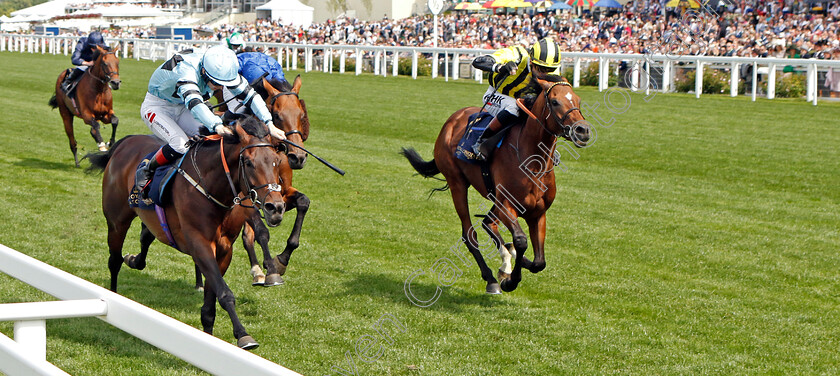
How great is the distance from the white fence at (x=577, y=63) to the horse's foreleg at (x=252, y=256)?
16.5 feet

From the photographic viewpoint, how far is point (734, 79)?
1738cm

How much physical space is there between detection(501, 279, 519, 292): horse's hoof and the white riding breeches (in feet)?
7.48

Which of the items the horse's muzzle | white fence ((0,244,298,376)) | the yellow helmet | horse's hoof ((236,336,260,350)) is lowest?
horse's hoof ((236,336,260,350))

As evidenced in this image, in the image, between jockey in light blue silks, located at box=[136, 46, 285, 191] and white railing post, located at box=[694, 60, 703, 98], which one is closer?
jockey in light blue silks, located at box=[136, 46, 285, 191]

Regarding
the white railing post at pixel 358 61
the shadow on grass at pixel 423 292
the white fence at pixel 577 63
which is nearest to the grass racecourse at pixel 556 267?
the shadow on grass at pixel 423 292

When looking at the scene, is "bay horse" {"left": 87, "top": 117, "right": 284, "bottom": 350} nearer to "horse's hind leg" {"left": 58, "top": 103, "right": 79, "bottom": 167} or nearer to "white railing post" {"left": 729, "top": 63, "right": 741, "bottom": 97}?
"horse's hind leg" {"left": 58, "top": 103, "right": 79, "bottom": 167}

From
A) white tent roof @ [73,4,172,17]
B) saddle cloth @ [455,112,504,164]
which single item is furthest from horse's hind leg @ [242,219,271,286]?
white tent roof @ [73,4,172,17]

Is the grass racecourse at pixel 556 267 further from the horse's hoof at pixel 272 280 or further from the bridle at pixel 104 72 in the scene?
the bridle at pixel 104 72

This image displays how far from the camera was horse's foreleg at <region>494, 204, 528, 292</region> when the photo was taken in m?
5.81

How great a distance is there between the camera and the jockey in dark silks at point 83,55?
11.6 meters

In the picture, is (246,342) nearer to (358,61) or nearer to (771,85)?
(771,85)

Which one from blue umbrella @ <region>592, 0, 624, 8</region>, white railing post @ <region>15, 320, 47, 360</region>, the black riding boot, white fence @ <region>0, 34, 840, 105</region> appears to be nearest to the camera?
white railing post @ <region>15, 320, 47, 360</region>

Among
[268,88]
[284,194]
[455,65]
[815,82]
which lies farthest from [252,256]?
[455,65]

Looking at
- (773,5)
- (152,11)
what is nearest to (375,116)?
(773,5)
